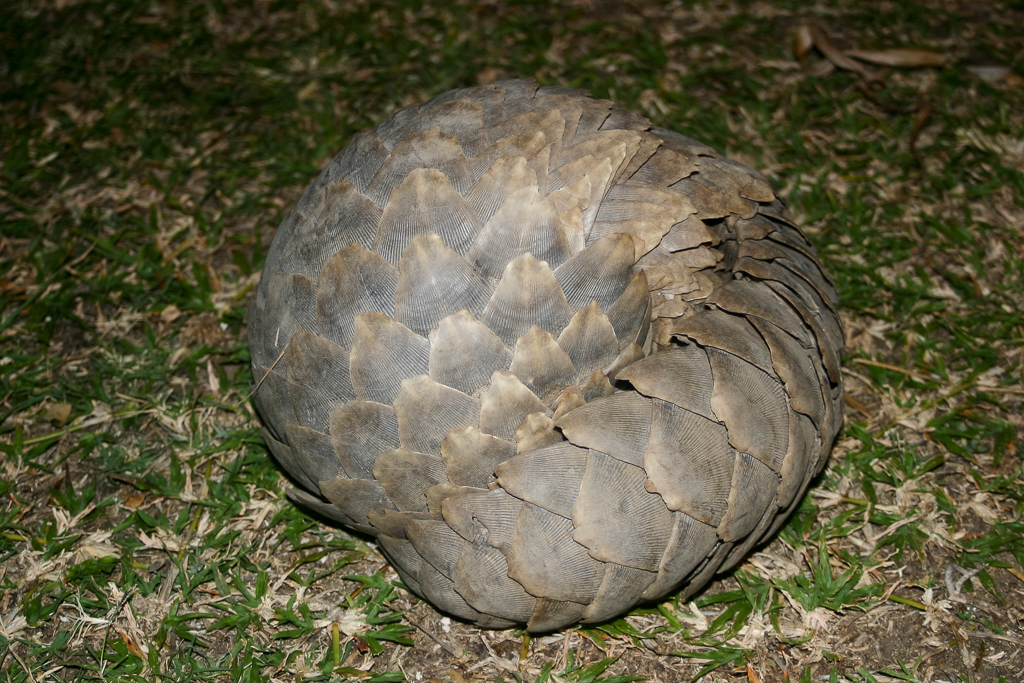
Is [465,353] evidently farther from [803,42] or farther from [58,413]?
[803,42]

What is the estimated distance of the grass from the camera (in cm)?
251

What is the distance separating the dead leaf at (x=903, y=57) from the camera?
4328 mm

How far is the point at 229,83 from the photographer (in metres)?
4.39

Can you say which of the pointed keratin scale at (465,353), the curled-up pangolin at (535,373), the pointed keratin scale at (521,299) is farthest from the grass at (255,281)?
the pointed keratin scale at (521,299)

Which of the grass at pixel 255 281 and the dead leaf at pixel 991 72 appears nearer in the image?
the grass at pixel 255 281

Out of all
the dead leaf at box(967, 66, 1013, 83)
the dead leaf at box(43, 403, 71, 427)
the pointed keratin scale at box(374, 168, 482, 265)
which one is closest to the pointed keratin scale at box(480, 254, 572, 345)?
the pointed keratin scale at box(374, 168, 482, 265)

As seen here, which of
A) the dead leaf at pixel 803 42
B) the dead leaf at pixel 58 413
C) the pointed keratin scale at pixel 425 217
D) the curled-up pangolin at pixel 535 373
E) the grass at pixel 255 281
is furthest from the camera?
the dead leaf at pixel 803 42

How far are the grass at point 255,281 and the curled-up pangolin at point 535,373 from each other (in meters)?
0.37

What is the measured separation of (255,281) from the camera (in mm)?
3496

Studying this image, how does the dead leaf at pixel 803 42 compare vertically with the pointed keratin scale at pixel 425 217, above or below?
below

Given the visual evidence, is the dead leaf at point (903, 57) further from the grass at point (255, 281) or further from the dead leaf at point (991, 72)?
the dead leaf at point (991, 72)

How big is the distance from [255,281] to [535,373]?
180 cm

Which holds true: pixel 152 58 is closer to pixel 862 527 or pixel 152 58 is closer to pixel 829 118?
pixel 829 118

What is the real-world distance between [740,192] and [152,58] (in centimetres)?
339
